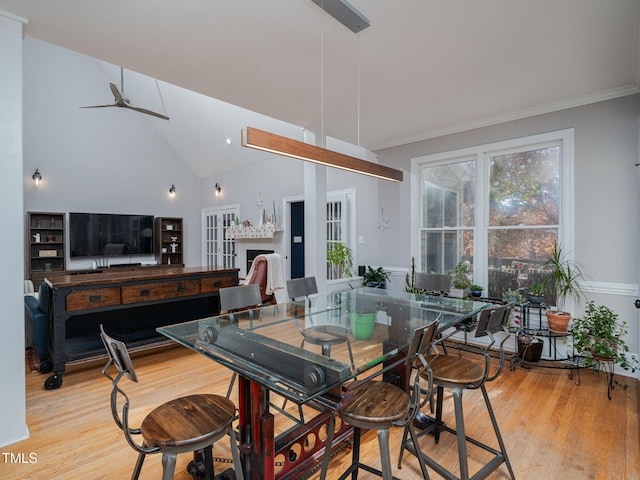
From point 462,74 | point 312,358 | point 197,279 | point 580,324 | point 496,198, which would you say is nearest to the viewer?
point 312,358

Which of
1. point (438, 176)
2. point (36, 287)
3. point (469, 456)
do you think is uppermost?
point (438, 176)

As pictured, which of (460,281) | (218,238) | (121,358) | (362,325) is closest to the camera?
(121,358)

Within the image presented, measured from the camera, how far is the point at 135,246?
23.7 feet

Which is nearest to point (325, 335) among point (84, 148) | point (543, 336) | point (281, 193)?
point (543, 336)

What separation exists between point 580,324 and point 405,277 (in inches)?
76.1

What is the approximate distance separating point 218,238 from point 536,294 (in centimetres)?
658

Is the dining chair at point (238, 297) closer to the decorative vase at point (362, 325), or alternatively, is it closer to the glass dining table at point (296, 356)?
the glass dining table at point (296, 356)

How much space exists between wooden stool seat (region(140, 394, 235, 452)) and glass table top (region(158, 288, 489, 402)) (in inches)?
7.8

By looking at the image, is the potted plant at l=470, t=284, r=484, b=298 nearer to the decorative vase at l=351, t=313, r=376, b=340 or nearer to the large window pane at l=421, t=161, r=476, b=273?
the large window pane at l=421, t=161, r=476, b=273

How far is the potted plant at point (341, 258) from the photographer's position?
220 inches

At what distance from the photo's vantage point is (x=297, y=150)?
2068 millimetres

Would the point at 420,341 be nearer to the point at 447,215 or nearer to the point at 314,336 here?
the point at 314,336

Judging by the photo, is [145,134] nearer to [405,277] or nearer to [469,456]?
[405,277]

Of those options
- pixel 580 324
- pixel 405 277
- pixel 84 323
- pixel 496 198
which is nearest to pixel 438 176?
pixel 496 198
